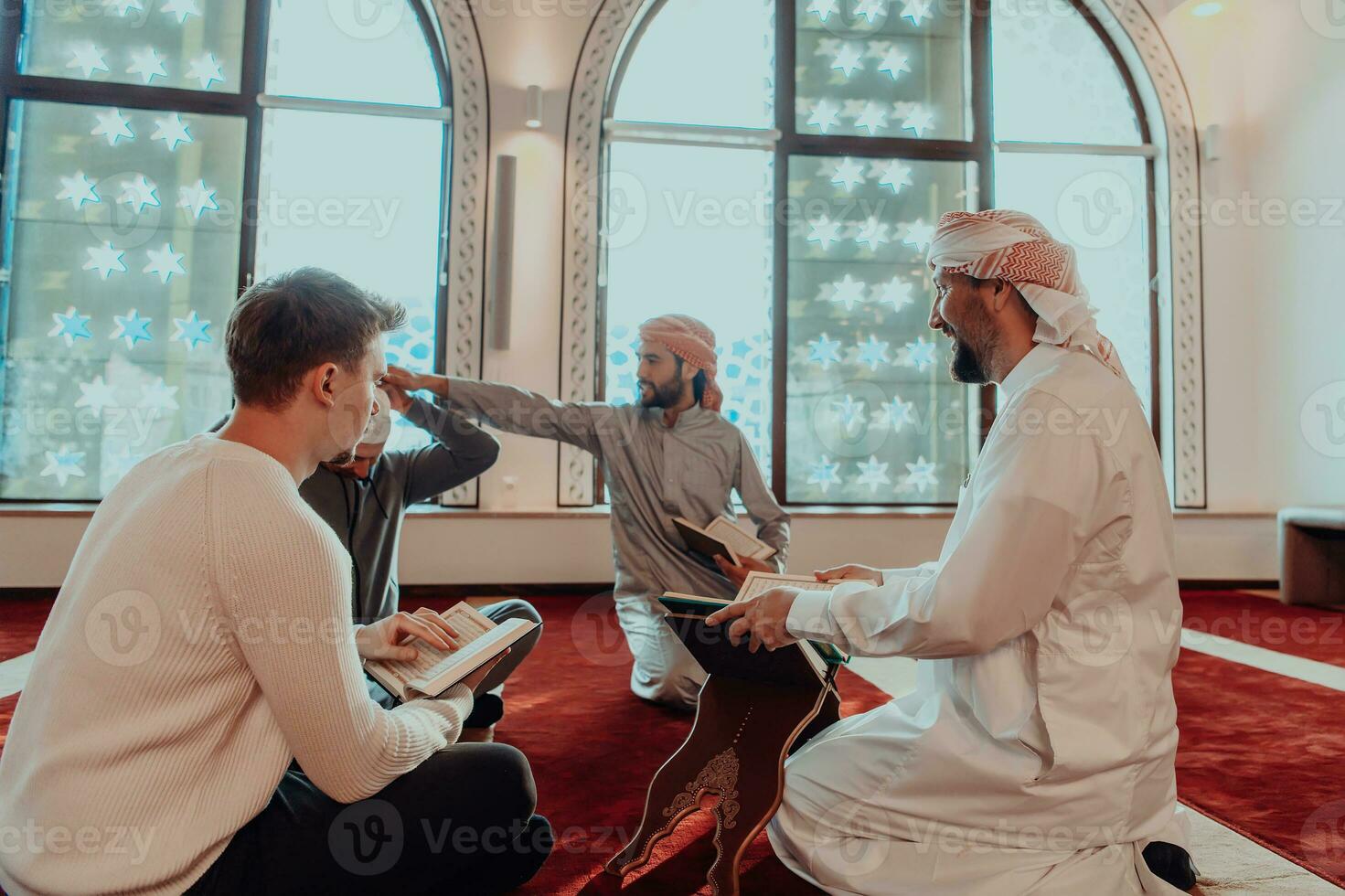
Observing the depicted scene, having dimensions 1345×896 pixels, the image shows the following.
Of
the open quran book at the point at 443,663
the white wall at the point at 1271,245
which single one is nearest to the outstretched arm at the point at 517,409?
the open quran book at the point at 443,663

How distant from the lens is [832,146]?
6.02 metres

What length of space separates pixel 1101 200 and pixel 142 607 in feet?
21.4

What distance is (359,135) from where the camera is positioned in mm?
5703

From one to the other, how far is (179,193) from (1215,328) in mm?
6450

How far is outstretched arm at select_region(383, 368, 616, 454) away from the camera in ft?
9.85

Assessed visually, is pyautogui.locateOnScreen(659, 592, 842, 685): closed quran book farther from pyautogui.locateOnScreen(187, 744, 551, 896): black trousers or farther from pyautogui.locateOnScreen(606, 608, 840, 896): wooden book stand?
pyautogui.locateOnScreen(187, 744, 551, 896): black trousers

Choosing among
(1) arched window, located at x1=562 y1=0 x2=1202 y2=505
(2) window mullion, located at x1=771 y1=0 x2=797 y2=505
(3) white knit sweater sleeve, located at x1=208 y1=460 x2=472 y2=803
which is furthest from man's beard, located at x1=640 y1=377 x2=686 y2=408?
(2) window mullion, located at x1=771 y1=0 x2=797 y2=505

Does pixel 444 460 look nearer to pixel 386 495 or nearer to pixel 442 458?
pixel 442 458

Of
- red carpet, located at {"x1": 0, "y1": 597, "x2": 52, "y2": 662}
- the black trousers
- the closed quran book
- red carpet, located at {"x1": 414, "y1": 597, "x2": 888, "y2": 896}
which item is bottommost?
red carpet, located at {"x1": 414, "y1": 597, "x2": 888, "y2": 896}

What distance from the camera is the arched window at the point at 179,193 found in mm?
5297

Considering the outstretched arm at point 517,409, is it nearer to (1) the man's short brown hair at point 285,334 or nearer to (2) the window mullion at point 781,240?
(1) the man's short brown hair at point 285,334

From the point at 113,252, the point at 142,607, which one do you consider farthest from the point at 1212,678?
the point at 113,252

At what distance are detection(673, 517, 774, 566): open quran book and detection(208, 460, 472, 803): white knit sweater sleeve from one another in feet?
5.33

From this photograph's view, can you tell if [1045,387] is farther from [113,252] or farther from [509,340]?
[113,252]
